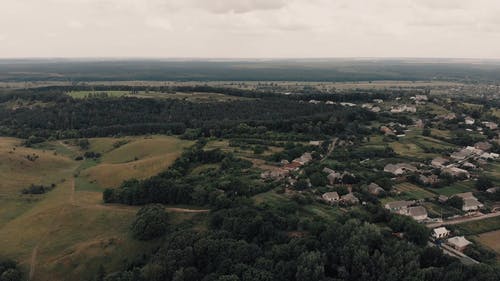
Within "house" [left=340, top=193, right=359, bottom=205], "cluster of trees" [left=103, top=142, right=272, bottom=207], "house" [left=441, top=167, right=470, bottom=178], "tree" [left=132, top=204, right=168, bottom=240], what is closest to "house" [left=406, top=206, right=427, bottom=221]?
"house" [left=340, top=193, right=359, bottom=205]

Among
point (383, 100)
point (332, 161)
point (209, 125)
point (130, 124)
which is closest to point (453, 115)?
point (383, 100)

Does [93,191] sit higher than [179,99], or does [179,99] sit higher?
[179,99]

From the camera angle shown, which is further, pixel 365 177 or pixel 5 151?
pixel 5 151

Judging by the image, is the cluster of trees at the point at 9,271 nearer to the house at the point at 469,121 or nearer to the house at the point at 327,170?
the house at the point at 327,170

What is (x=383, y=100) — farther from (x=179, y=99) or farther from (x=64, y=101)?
(x=64, y=101)

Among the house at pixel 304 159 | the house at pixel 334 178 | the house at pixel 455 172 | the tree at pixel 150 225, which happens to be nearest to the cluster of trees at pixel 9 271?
the tree at pixel 150 225

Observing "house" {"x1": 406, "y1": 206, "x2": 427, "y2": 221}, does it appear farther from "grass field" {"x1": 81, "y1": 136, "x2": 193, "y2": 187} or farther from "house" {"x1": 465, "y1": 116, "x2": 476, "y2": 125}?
"house" {"x1": 465, "y1": 116, "x2": 476, "y2": 125}
